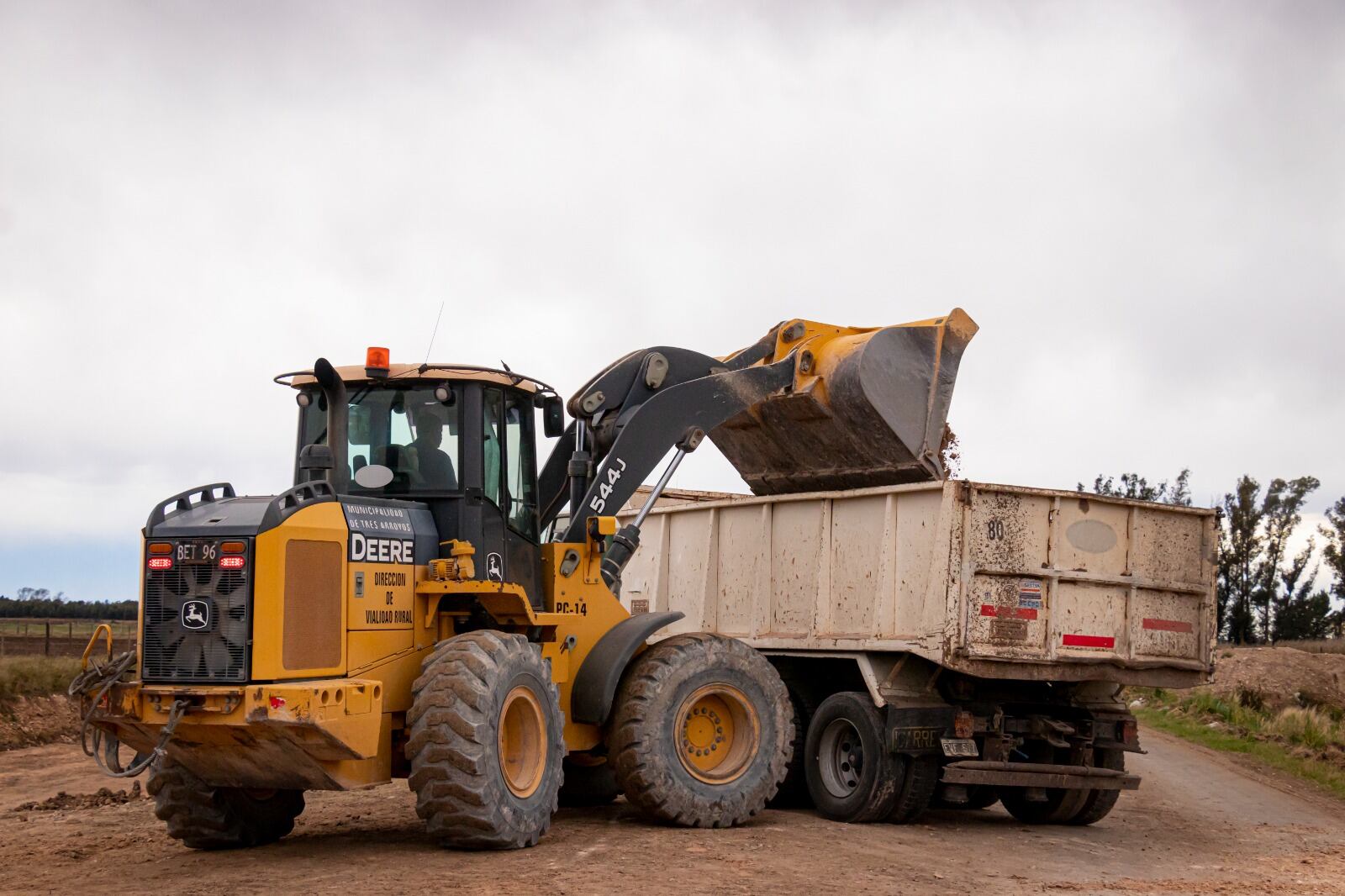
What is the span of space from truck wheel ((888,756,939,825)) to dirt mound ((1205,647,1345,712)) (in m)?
14.4

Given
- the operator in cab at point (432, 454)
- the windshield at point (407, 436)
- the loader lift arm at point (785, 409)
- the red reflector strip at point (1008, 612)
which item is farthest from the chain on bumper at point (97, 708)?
the red reflector strip at point (1008, 612)

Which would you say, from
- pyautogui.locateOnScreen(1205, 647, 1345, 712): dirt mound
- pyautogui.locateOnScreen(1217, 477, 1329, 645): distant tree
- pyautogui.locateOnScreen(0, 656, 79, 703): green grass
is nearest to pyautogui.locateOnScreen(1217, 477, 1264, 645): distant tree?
pyautogui.locateOnScreen(1217, 477, 1329, 645): distant tree

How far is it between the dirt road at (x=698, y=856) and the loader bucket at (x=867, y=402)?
3079 mm

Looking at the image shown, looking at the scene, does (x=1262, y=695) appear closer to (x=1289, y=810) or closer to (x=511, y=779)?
(x=1289, y=810)

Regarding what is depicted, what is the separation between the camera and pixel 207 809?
9.58m

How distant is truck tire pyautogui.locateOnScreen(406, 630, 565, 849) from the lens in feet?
28.5

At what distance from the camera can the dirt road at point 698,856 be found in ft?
27.2

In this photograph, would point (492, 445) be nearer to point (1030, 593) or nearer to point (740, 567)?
point (740, 567)

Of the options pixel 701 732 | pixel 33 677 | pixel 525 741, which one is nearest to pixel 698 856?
pixel 525 741

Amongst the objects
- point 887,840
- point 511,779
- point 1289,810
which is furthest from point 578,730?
point 1289,810

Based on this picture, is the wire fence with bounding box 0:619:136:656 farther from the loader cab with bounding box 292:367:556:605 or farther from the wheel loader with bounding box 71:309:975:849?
the loader cab with bounding box 292:367:556:605

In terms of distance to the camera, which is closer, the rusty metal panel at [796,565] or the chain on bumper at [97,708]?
the chain on bumper at [97,708]

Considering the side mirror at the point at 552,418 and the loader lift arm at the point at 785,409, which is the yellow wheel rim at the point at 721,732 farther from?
the side mirror at the point at 552,418

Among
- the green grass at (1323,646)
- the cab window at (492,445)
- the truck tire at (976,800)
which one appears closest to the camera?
the cab window at (492,445)
